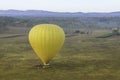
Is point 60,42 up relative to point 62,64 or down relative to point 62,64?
up

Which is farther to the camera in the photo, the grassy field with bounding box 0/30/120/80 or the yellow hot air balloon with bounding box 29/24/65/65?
the yellow hot air balloon with bounding box 29/24/65/65

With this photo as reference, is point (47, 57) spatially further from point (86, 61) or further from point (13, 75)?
point (86, 61)

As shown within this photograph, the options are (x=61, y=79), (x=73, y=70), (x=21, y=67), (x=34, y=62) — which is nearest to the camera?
(x=61, y=79)

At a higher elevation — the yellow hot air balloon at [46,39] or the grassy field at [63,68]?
the yellow hot air balloon at [46,39]

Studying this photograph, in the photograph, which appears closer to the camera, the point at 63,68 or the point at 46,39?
the point at 46,39

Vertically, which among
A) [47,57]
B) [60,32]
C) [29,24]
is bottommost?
[29,24]

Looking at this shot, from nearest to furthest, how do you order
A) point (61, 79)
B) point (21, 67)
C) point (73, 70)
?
1. point (61, 79)
2. point (73, 70)
3. point (21, 67)

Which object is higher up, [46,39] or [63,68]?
[46,39]

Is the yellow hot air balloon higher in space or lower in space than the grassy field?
higher

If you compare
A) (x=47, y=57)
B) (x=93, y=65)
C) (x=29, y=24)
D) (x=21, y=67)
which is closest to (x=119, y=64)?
(x=93, y=65)

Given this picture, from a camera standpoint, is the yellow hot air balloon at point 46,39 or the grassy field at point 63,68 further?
the yellow hot air balloon at point 46,39

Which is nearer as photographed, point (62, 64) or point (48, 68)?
point (48, 68)
